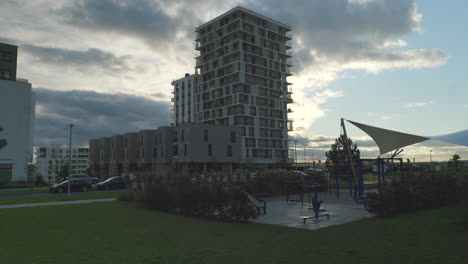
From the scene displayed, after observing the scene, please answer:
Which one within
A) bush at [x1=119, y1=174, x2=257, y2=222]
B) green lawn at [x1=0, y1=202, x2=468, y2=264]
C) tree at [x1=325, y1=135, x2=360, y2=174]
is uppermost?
tree at [x1=325, y1=135, x2=360, y2=174]

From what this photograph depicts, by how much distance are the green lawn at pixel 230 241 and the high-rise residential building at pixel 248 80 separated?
60.7 metres

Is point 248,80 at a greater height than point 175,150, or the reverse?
point 248,80

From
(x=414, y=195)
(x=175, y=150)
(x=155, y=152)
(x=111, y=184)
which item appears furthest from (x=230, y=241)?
(x=155, y=152)

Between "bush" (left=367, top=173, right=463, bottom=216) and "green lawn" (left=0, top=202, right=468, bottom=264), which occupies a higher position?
"bush" (left=367, top=173, right=463, bottom=216)

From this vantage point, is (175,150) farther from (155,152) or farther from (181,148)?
(155,152)

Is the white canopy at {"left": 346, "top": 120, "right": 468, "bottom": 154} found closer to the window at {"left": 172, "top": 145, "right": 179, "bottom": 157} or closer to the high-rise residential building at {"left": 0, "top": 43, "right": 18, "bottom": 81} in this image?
the window at {"left": 172, "top": 145, "right": 179, "bottom": 157}

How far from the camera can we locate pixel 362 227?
1080cm

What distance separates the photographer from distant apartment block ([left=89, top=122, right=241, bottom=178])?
62.6 metres

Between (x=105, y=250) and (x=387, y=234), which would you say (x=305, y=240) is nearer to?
(x=387, y=234)

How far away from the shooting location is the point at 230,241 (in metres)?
9.37

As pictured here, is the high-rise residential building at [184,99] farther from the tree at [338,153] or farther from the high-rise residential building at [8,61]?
the tree at [338,153]

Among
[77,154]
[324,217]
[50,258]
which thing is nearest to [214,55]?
[324,217]

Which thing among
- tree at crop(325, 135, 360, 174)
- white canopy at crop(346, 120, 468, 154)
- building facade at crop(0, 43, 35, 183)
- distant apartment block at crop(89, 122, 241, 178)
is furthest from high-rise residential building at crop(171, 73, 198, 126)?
white canopy at crop(346, 120, 468, 154)

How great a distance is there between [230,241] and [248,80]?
70521 mm
